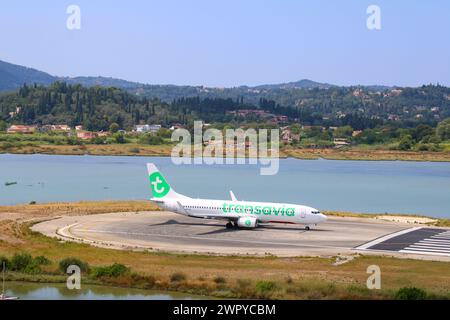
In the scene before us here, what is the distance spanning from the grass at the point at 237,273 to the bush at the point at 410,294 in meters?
0.47

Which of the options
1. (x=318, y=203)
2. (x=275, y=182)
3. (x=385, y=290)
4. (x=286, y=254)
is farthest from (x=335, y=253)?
(x=275, y=182)

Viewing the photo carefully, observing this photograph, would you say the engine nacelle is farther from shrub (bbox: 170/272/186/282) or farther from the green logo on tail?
shrub (bbox: 170/272/186/282)

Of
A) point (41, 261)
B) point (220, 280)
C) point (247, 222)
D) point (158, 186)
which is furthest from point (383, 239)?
point (41, 261)

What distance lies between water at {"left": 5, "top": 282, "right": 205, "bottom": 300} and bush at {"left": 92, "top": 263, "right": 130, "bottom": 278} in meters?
1.45

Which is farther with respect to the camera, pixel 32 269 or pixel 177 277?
pixel 32 269

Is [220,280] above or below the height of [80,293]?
above

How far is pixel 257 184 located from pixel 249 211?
69602mm

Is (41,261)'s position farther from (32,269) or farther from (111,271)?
(111,271)

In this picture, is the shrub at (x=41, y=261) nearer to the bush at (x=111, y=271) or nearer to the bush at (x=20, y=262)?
the bush at (x=20, y=262)

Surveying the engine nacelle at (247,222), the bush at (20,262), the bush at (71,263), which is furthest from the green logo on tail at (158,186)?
the bush at (20,262)

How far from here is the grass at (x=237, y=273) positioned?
41.2m

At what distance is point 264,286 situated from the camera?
1625 inches

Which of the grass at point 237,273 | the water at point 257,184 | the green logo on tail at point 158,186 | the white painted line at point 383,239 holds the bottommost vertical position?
the water at point 257,184
